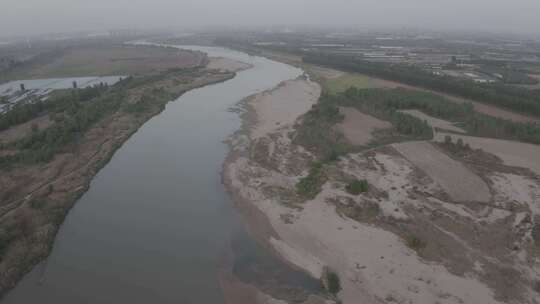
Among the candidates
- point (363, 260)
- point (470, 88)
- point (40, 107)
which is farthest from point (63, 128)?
point (470, 88)

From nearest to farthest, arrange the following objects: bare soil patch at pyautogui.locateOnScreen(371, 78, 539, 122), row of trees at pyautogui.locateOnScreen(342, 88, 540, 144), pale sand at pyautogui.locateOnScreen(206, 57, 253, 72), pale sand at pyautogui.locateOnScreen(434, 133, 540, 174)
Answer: pale sand at pyautogui.locateOnScreen(434, 133, 540, 174) < row of trees at pyautogui.locateOnScreen(342, 88, 540, 144) < bare soil patch at pyautogui.locateOnScreen(371, 78, 539, 122) < pale sand at pyautogui.locateOnScreen(206, 57, 253, 72)

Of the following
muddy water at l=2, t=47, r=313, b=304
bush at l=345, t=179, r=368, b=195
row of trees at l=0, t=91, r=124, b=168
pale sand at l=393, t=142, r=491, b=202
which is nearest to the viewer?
muddy water at l=2, t=47, r=313, b=304

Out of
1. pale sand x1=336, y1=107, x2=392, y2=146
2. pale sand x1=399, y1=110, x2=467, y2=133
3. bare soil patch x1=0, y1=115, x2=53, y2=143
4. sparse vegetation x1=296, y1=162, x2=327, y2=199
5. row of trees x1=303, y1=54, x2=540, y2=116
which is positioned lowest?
bare soil patch x1=0, y1=115, x2=53, y2=143

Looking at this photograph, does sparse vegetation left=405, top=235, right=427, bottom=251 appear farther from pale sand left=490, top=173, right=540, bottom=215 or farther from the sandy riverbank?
pale sand left=490, top=173, right=540, bottom=215

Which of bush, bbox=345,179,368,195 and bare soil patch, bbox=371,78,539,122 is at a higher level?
bare soil patch, bbox=371,78,539,122

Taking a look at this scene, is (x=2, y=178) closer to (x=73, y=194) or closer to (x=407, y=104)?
(x=73, y=194)

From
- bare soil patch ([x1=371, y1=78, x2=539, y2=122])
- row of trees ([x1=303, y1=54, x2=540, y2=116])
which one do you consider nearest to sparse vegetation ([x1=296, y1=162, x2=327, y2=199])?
bare soil patch ([x1=371, y1=78, x2=539, y2=122])

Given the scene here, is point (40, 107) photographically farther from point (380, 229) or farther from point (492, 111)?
point (492, 111)

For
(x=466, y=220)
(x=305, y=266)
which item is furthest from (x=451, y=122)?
(x=305, y=266)
